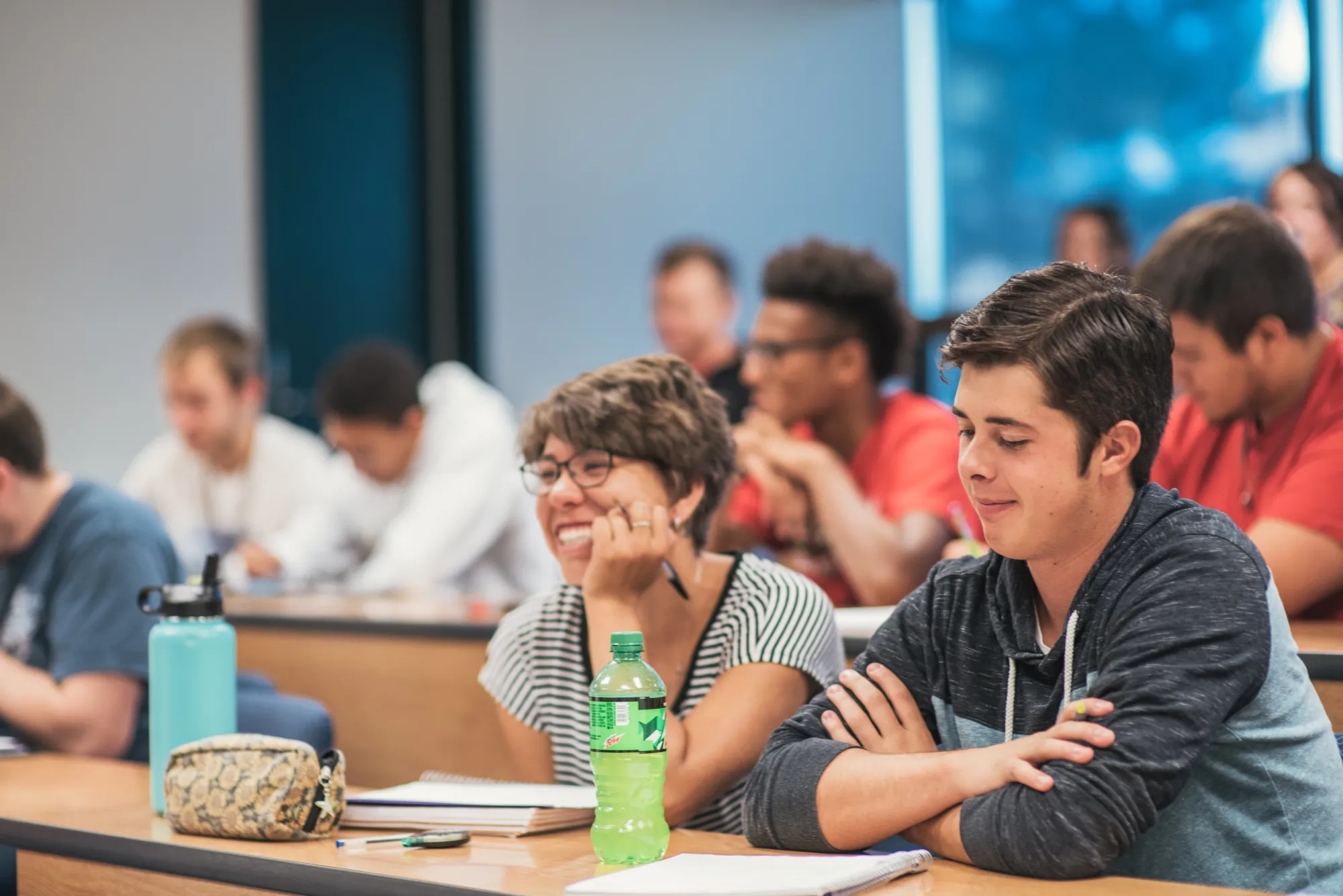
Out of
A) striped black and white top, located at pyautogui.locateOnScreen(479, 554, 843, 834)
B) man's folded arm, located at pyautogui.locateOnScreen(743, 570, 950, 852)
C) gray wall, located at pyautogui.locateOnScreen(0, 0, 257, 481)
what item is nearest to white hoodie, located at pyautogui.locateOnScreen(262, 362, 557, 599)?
gray wall, located at pyautogui.locateOnScreen(0, 0, 257, 481)

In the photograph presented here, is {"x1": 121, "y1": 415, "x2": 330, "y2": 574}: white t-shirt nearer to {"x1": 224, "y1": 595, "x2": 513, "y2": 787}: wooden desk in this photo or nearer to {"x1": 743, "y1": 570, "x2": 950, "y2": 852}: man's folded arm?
{"x1": 224, "y1": 595, "x2": 513, "y2": 787}: wooden desk

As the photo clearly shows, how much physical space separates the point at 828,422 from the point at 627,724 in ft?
5.71

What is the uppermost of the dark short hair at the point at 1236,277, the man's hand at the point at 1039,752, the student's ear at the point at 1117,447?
the dark short hair at the point at 1236,277

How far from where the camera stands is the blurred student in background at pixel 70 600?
2047mm

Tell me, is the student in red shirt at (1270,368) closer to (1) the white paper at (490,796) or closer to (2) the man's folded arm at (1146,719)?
(2) the man's folded arm at (1146,719)

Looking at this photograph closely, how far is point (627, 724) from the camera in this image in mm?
1263

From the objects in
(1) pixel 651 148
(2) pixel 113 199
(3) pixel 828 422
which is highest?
(1) pixel 651 148

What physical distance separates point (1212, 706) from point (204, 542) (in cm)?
317

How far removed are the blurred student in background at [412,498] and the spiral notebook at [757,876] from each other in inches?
98.9

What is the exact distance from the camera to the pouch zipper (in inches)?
55.7

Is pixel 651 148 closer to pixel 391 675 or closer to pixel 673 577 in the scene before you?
pixel 391 675

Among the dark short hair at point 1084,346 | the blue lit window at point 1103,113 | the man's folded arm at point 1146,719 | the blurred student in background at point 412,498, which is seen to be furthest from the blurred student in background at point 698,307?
the man's folded arm at point 1146,719

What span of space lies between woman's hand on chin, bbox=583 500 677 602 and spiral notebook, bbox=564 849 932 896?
429mm

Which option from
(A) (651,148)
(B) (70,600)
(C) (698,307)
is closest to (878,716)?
(B) (70,600)
